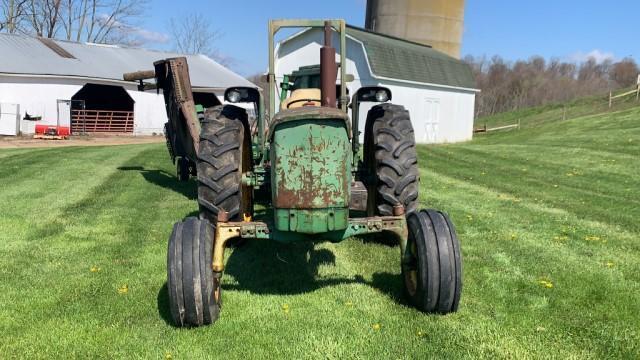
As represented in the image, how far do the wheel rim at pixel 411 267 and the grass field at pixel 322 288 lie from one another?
0.15 m

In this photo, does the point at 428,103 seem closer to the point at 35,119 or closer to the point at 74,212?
the point at 35,119

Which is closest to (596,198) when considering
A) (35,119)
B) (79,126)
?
(35,119)

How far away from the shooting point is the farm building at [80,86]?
2677cm

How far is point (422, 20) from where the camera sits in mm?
30906

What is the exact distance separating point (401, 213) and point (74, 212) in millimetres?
5154

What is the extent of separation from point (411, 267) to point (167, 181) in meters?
7.56

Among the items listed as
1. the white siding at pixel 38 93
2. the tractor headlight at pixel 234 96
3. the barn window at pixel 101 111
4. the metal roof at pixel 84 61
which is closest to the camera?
the tractor headlight at pixel 234 96

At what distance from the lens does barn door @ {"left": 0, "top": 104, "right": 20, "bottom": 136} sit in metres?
25.9

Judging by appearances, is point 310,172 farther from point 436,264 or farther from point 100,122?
point 100,122

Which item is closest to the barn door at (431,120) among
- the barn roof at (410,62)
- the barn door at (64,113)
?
the barn roof at (410,62)

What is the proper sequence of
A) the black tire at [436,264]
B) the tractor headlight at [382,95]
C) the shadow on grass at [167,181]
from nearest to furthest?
the black tire at [436,264] < the tractor headlight at [382,95] < the shadow on grass at [167,181]

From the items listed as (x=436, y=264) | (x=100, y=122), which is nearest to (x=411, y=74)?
(x=100, y=122)

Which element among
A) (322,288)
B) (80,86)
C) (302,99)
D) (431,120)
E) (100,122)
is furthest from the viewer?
(100,122)

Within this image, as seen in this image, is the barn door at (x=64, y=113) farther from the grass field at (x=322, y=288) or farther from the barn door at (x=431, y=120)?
the grass field at (x=322, y=288)
